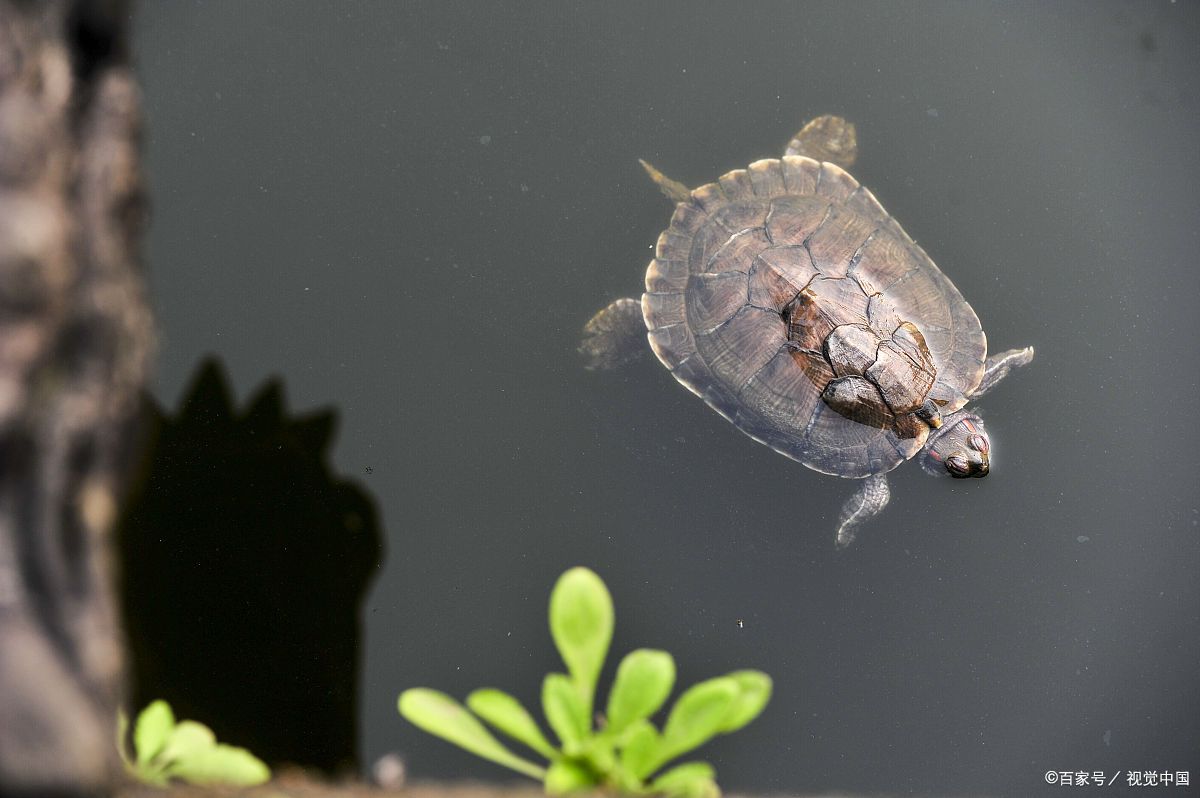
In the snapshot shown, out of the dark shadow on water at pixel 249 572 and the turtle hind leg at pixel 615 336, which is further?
the turtle hind leg at pixel 615 336

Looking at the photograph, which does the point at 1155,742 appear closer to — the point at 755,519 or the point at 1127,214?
the point at 755,519

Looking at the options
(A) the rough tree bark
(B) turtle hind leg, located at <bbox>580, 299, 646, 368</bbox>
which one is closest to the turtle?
(B) turtle hind leg, located at <bbox>580, 299, 646, 368</bbox>

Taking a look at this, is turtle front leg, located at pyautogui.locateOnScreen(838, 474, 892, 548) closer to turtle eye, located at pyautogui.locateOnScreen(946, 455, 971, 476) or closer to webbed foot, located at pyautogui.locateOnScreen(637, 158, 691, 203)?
turtle eye, located at pyautogui.locateOnScreen(946, 455, 971, 476)

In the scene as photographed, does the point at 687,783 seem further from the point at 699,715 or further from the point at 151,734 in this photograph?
the point at 151,734

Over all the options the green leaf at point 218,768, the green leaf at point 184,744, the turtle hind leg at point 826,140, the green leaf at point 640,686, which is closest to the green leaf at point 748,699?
the green leaf at point 640,686

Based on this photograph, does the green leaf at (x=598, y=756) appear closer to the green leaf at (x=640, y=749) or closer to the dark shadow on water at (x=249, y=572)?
the green leaf at (x=640, y=749)

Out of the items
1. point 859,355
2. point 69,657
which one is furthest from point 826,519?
point 69,657
